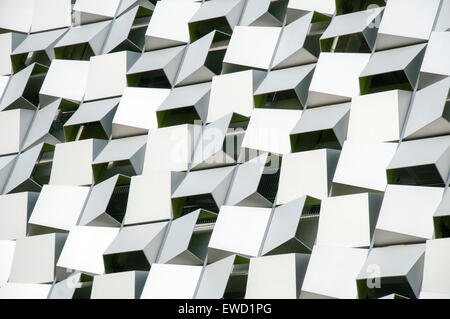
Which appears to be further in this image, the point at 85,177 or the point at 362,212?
the point at 85,177

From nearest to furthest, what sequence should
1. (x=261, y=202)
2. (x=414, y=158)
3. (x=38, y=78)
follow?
(x=414, y=158) < (x=261, y=202) < (x=38, y=78)

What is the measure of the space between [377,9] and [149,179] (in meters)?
4.43

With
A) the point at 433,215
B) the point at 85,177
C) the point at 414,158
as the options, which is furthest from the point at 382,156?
the point at 85,177

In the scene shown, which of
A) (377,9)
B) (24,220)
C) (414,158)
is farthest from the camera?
(24,220)

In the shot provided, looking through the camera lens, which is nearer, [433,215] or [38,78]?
[433,215]

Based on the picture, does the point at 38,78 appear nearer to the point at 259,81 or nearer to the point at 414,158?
the point at 259,81

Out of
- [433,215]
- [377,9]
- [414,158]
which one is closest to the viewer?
[433,215]

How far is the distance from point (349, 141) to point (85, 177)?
475 cm

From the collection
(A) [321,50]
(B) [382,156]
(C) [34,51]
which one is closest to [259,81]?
(A) [321,50]

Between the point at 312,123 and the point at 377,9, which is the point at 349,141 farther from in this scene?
the point at 377,9

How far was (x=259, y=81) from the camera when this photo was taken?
1372 centimetres

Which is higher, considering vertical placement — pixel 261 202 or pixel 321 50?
pixel 321 50

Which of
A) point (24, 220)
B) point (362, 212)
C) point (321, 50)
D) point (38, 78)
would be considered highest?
point (321, 50)

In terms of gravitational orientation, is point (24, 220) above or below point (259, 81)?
below
